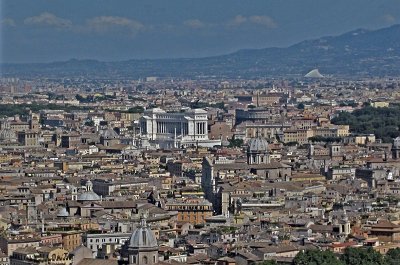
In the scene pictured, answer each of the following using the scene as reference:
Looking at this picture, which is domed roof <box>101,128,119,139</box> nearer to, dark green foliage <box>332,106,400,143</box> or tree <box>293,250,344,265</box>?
dark green foliage <box>332,106,400,143</box>

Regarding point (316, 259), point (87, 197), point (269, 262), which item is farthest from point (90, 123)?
point (316, 259)

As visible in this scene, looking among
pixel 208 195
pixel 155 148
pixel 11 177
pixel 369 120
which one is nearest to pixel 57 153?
pixel 155 148

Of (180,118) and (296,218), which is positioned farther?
(180,118)

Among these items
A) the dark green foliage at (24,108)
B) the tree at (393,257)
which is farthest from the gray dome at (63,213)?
the dark green foliage at (24,108)

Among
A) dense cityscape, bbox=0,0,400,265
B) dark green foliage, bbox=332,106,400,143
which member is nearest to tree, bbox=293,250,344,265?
dense cityscape, bbox=0,0,400,265

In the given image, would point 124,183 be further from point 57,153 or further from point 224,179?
point 57,153

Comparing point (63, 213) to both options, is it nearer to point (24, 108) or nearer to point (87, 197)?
point (87, 197)
